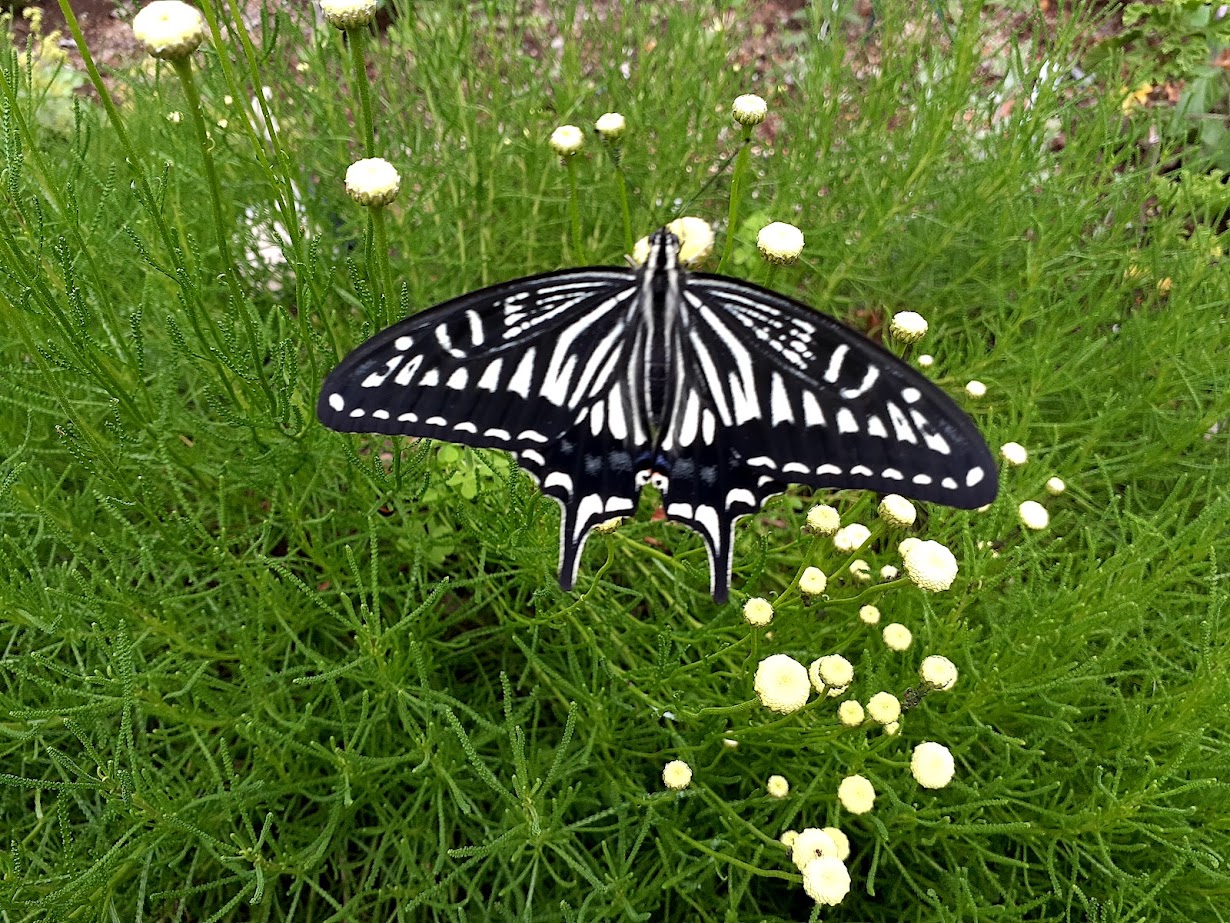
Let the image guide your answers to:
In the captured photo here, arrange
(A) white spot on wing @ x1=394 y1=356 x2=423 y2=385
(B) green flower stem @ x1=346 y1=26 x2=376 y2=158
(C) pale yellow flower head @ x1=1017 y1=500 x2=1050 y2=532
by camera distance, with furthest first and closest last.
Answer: (C) pale yellow flower head @ x1=1017 y1=500 x2=1050 y2=532
(A) white spot on wing @ x1=394 y1=356 x2=423 y2=385
(B) green flower stem @ x1=346 y1=26 x2=376 y2=158

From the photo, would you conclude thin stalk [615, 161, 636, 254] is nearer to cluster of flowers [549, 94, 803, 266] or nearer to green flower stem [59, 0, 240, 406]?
cluster of flowers [549, 94, 803, 266]

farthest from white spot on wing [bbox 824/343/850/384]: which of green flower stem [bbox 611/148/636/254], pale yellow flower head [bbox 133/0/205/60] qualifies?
pale yellow flower head [bbox 133/0/205/60]

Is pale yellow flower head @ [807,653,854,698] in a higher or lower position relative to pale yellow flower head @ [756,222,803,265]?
lower

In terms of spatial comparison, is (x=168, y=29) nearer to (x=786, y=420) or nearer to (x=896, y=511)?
(x=786, y=420)

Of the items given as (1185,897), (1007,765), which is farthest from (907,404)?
(1185,897)

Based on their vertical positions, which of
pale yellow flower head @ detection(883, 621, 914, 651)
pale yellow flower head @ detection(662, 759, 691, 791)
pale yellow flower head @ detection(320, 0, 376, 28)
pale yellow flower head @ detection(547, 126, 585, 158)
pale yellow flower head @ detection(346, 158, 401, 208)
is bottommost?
pale yellow flower head @ detection(662, 759, 691, 791)

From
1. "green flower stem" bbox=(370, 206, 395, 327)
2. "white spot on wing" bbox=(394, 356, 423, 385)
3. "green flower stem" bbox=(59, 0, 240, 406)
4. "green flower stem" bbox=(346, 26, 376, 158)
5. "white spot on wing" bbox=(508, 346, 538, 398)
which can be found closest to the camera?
"green flower stem" bbox=(59, 0, 240, 406)

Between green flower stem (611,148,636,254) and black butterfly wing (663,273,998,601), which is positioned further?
green flower stem (611,148,636,254)
